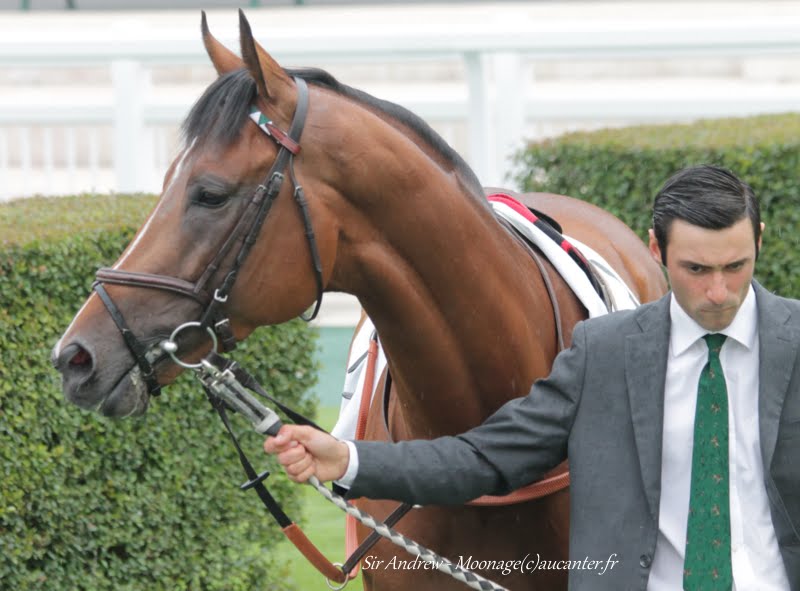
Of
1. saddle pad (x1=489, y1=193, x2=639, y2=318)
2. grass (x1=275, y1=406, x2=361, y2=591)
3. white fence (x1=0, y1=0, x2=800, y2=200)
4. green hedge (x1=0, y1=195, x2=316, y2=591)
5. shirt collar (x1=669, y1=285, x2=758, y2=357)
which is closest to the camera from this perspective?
shirt collar (x1=669, y1=285, x2=758, y2=357)

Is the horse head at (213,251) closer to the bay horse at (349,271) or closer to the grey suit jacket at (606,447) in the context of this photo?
the bay horse at (349,271)

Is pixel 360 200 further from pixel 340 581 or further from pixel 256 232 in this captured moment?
pixel 340 581

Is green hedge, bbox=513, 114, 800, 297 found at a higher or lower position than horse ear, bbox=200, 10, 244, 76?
lower

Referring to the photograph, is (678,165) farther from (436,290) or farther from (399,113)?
(436,290)

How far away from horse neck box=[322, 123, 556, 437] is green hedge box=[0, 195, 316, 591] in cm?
148

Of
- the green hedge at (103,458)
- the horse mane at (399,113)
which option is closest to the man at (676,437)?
the horse mane at (399,113)

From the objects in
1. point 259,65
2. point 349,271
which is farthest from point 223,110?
point 349,271

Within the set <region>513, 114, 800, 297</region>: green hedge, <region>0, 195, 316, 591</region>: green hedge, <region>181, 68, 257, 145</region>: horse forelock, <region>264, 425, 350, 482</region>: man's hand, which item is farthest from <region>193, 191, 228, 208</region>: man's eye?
<region>513, 114, 800, 297</region>: green hedge

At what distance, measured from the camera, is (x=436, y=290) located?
281 cm

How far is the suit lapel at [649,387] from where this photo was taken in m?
2.45

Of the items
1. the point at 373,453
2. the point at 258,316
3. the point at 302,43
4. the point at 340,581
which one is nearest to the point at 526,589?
the point at 340,581

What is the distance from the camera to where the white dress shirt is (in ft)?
7.87

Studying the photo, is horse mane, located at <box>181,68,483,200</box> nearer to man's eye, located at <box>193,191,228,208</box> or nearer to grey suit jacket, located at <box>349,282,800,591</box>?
man's eye, located at <box>193,191,228,208</box>

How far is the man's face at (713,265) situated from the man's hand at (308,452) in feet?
2.37
